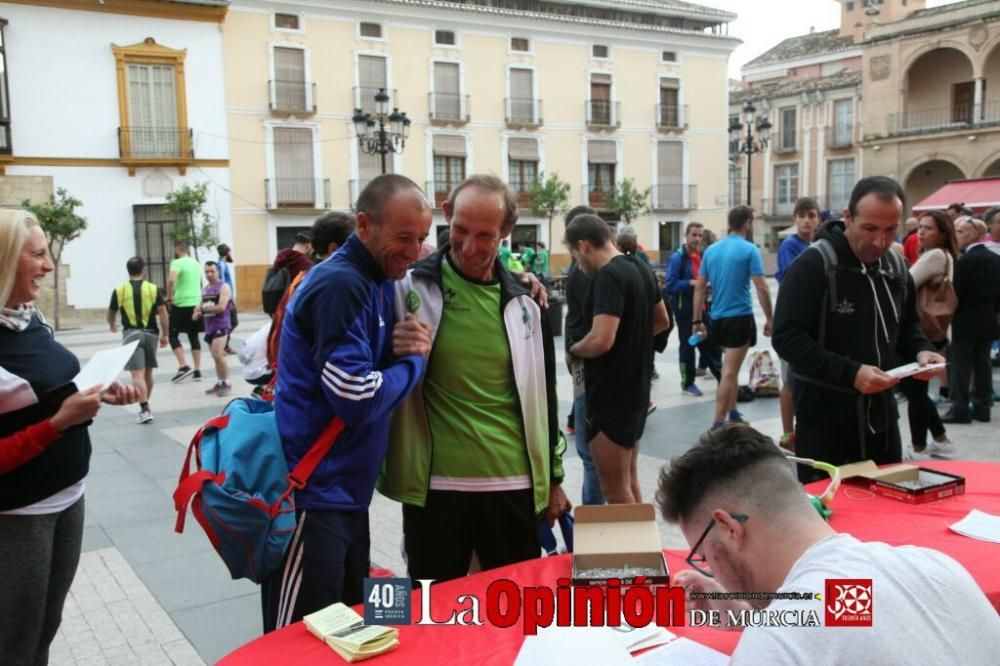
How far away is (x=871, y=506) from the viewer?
2.52 metres

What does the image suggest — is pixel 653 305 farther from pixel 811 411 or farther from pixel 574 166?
pixel 574 166

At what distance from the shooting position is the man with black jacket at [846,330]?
10.3 feet

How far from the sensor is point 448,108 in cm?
2978

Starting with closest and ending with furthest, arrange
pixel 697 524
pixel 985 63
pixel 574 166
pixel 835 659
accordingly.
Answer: pixel 835 659
pixel 697 524
pixel 985 63
pixel 574 166

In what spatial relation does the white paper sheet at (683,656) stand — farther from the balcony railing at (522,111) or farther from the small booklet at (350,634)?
the balcony railing at (522,111)

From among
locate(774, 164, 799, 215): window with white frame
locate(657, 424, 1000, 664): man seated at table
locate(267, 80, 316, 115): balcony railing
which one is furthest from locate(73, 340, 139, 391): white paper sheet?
locate(774, 164, 799, 215): window with white frame

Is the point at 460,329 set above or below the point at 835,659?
above

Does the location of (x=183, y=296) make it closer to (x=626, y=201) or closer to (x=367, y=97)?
(x=367, y=97)

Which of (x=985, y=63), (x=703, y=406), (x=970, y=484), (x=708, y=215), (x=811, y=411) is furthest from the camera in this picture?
(x=708, y=215)

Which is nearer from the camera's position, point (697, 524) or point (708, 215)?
point (697, 524)

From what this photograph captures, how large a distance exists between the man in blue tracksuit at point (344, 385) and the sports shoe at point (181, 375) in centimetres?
881

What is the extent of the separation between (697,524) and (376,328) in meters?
1.12

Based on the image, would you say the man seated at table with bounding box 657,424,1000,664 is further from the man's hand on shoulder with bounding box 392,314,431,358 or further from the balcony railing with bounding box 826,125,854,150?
the balcony railing with bounding box 826,125,854,150

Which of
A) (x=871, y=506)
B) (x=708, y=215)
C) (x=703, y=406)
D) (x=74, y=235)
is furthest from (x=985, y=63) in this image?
(x=871, y=506)
